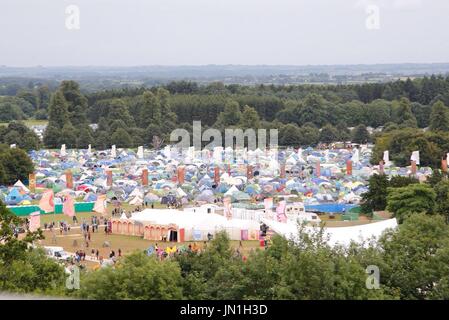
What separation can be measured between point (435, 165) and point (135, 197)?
13948 millimetres

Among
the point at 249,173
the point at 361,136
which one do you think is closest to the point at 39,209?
the point at 249,173

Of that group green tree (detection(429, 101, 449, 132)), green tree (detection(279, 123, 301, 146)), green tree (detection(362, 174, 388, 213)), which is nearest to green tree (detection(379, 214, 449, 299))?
green tree (detection(362, 174, 388, 213))

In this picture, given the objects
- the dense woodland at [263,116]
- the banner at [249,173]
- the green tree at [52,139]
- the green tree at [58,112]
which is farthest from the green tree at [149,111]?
the banner at [249,173]

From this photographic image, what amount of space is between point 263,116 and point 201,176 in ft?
95.7

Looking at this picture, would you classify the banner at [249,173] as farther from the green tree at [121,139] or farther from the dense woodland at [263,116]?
the green tree at [121,139]

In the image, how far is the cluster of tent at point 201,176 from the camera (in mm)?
29016

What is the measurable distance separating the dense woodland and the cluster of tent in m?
2.79

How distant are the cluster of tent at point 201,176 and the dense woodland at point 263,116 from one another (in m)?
2.79

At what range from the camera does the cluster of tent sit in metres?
29.0

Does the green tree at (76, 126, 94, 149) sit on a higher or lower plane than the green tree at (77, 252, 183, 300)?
lower

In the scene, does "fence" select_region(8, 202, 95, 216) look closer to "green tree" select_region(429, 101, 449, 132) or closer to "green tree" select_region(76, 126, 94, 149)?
"green tree" select_region(76, 126, 94, 149)

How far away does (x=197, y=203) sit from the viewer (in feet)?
92.5

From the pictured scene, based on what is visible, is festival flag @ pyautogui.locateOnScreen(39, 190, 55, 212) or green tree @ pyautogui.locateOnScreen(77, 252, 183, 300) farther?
festival flag @ pyautogui.locateOnScreen(39, 190, 55, 212)

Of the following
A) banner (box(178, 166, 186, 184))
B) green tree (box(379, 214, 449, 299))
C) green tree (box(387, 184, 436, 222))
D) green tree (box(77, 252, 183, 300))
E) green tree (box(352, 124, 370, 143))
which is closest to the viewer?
green tree (box(77, 252, 183, 300))
